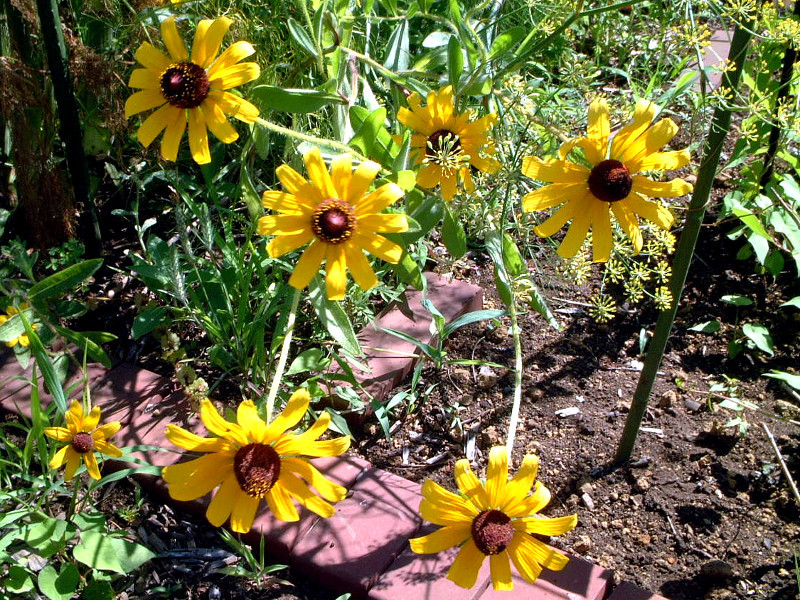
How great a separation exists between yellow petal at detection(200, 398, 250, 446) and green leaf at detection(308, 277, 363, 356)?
0.82 ft

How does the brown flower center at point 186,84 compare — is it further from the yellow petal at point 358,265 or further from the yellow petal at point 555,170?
the yellow petal at point 555,170

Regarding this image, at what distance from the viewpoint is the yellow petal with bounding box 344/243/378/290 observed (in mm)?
1283

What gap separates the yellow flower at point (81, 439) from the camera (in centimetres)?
155

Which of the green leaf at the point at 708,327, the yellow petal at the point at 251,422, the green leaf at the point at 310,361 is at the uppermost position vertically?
the green leaf at the point at 708,327

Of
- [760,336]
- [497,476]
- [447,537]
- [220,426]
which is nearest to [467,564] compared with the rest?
[447,537]

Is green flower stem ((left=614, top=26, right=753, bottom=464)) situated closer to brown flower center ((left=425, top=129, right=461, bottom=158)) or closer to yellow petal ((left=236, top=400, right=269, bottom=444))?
brown flower center ((left=425, top=129, right=461, bottom=158))

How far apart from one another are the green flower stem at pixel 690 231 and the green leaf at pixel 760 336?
50 cm

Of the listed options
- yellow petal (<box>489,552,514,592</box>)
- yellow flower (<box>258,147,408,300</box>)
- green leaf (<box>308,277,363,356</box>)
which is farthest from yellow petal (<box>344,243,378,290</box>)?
yellow petal (<box>489,552,514,592</box>)

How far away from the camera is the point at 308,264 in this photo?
1.29 metres

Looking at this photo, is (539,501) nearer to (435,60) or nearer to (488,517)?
(488,517)

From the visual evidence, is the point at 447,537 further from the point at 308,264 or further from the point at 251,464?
the point at 308,264

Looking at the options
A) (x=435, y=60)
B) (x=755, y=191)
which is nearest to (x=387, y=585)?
(x=435, y=60)

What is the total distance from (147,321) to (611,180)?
1159 millimetres

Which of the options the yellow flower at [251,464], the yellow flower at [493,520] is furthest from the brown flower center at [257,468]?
the yellow flower at [493,520]
